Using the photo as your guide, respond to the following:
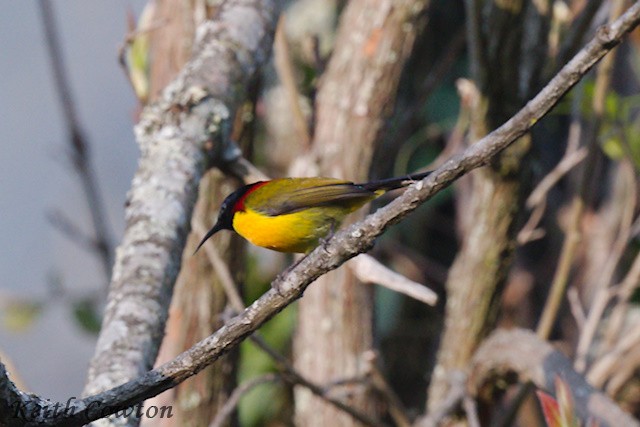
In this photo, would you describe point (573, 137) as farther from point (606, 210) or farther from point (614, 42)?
point (614, 42)

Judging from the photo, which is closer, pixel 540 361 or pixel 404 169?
pixel 540 361

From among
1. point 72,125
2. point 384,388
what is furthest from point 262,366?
point 72,125

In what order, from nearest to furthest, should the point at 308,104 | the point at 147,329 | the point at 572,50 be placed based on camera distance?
the point at 147,329, the point at 572,50, the point at 308,104

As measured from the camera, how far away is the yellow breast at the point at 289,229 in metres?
2.04

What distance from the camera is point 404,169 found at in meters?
3.54

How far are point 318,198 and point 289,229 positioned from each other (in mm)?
102

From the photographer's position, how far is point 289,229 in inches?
80.7

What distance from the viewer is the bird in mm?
2031

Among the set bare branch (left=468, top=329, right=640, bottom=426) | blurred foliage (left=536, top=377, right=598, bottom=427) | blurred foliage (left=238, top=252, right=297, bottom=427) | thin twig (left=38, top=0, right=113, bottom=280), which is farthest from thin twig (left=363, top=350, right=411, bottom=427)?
blurred foliage (left=536, top=377, right=598, bottom=427)

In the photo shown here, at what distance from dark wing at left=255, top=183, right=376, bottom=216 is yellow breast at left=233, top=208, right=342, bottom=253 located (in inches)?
0.7

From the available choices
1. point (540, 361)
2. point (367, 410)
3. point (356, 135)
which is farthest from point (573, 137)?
point (367, 410)

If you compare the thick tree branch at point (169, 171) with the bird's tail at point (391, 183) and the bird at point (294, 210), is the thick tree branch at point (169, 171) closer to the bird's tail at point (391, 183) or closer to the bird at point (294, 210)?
the bird at point (294, 210)

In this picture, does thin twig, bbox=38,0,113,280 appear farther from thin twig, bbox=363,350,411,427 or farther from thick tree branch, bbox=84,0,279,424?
thin twig, bbox=363,350,411,427

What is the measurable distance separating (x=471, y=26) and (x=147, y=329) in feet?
4.30
